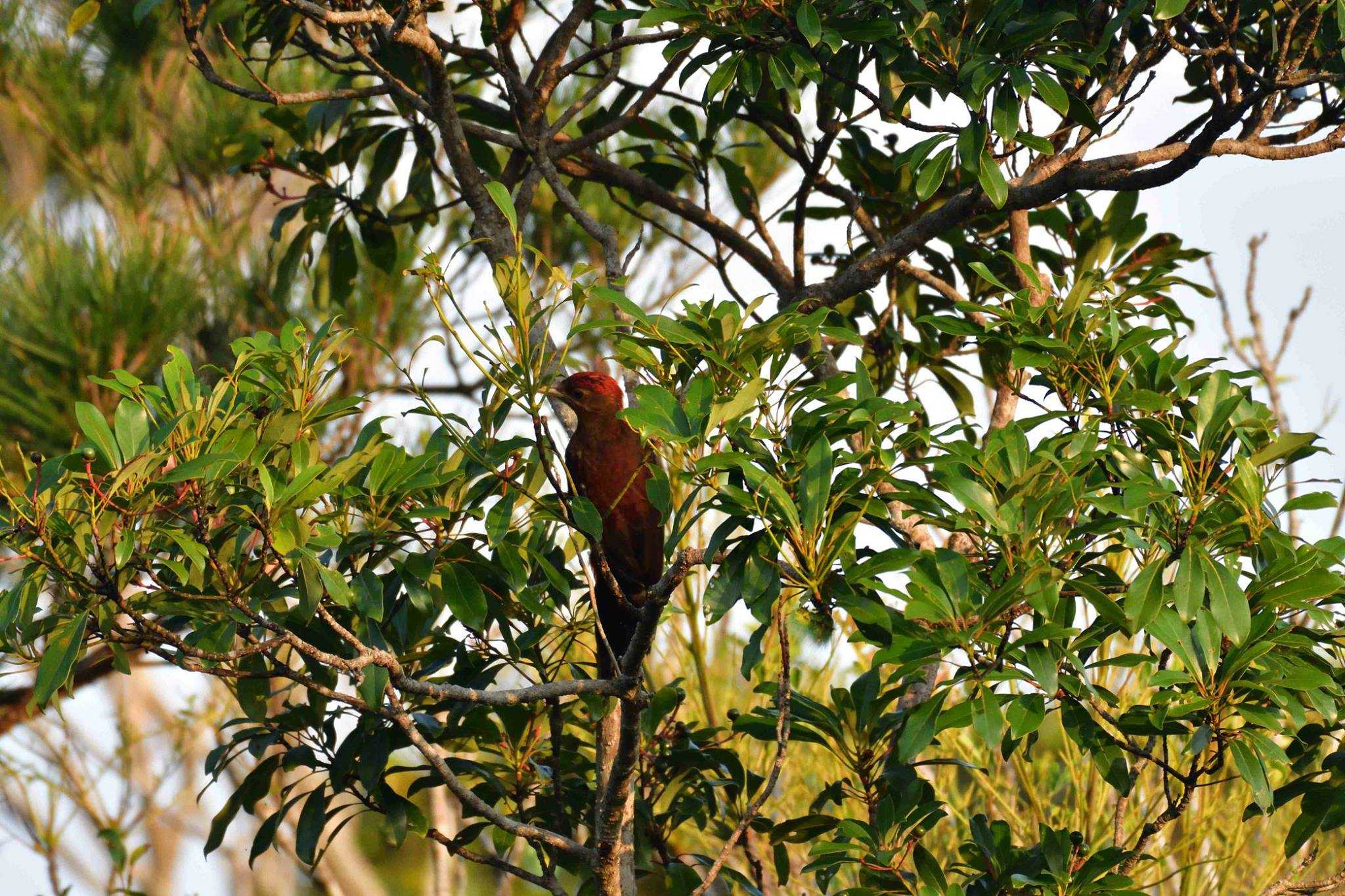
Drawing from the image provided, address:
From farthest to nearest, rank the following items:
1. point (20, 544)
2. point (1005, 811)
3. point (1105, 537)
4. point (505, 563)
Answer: point (1005, 811) → point (505, 563) → point (1105, 537) → point (20, 544)

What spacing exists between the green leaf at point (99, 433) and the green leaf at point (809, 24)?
1.11 metres

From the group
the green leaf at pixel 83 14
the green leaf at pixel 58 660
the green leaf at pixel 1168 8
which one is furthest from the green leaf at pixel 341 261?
the green leaf at pixel 1168 8

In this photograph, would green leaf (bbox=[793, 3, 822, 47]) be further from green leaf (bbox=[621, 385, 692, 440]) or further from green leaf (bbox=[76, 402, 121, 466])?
green leaf (bbox=[76, 402, 121, 466])

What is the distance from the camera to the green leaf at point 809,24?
5.98ft

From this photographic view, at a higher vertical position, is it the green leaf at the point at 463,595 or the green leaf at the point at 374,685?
the green leaf at the point at 463,595

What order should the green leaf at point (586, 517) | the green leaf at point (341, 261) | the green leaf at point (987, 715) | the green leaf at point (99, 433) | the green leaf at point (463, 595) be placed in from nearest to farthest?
the green leaf at point (987, 715), the green leaf at point (99, 433), the green leaf at point (586, 517), the green leaf at point (463, 595), the green leaf at point (341, 261)

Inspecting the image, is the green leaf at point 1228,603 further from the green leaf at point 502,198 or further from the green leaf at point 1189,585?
the green leaf at point 502,198

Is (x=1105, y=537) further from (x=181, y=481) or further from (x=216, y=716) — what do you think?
(x=216, y=716)

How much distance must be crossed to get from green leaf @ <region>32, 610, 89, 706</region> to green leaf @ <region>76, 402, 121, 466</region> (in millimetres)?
190

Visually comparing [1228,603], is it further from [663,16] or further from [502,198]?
[663,16]

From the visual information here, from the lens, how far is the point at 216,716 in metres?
4.46

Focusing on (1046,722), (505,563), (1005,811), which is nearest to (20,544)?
(505,563)

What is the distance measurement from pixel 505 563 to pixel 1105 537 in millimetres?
802

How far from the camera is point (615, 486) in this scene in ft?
7.48
